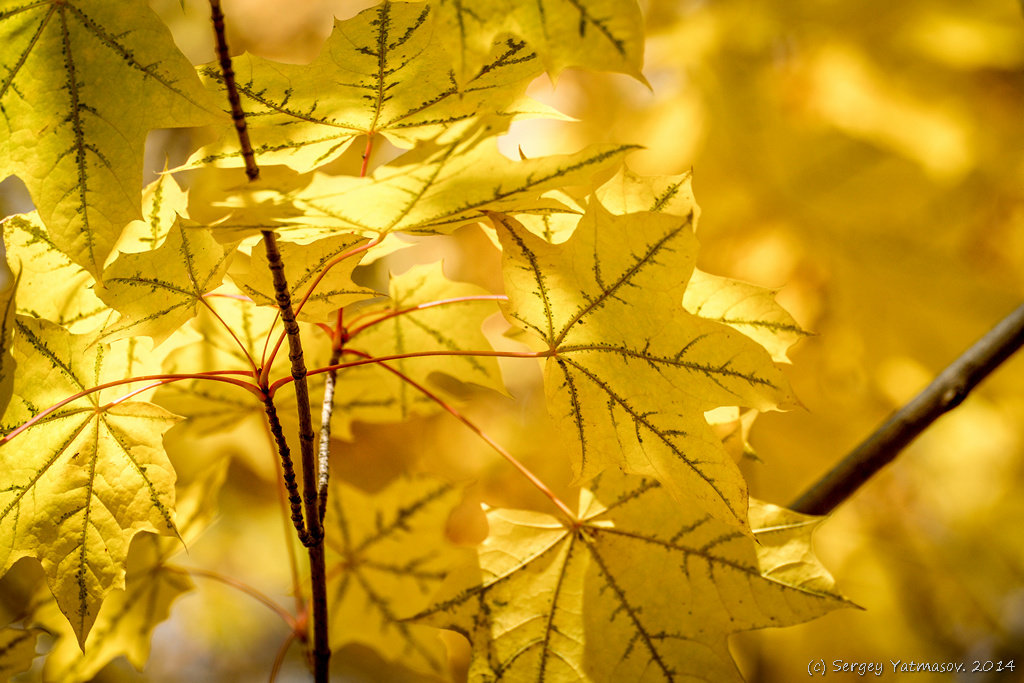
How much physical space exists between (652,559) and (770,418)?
742mm

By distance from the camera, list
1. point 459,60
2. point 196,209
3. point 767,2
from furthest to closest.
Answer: point 767,2
point 196,209
point 459,60

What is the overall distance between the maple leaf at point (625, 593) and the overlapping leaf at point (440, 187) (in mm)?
369

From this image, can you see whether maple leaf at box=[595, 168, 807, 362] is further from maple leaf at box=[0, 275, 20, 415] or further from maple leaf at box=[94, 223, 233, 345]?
maple leaf at box=[0, 275, 20, 415]

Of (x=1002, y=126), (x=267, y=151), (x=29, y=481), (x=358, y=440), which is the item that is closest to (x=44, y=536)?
(x=29, y=481)

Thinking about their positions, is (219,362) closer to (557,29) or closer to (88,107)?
(88,107)

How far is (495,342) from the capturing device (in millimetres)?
1774

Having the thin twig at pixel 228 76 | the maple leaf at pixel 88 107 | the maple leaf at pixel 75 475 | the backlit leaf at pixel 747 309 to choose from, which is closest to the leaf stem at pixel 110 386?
the maple leaf at pixel 75 475

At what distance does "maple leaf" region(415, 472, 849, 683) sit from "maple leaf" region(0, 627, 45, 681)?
1.39 ft

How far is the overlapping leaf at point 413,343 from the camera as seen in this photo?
35.7 inches

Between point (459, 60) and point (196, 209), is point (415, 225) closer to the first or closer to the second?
point (459, 60)

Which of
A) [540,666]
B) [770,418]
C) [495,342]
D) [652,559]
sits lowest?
[540,666]

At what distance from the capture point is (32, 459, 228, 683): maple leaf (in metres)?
0.92

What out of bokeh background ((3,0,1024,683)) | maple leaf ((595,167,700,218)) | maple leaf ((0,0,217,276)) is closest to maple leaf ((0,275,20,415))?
maple leaf ((0,0,217,276))

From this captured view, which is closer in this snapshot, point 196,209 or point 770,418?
point 196,209
